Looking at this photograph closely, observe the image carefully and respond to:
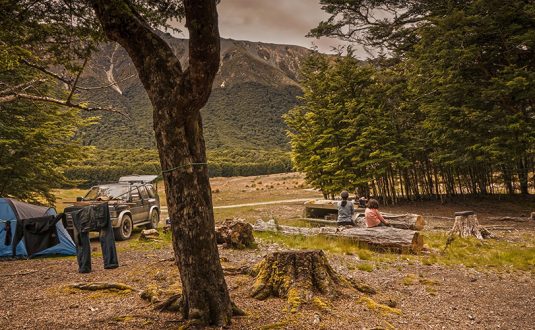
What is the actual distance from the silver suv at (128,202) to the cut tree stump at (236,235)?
4156 millimetres

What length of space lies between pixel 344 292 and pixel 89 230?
6380 millimetres

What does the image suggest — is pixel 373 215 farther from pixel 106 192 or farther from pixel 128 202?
pixel 106 192

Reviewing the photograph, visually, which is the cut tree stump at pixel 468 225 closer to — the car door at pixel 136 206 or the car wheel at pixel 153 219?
the car door at pixel 136 206

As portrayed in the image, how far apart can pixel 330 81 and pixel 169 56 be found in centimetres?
2171

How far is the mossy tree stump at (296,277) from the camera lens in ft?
19.1

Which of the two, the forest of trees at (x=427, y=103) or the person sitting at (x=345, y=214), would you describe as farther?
the forest of trees at (x=427, y=103)

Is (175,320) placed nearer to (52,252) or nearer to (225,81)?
(52,252)

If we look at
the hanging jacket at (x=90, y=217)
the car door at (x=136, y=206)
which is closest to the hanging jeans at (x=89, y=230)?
the hanging jacket at (x=90, y=217)

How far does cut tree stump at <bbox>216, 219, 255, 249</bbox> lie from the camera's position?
11281mm

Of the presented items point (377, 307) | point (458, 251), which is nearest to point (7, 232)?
point (377, 307)

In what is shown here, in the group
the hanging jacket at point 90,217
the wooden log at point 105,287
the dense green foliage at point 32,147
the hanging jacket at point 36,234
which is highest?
the dense green foliage at point 32,147

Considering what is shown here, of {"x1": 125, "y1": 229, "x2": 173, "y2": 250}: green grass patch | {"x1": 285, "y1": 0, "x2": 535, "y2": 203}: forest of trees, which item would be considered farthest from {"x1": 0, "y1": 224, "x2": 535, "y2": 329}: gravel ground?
{"x1": 285, "y1": 0, "x2": 535, "y2": 203}: forest of trees

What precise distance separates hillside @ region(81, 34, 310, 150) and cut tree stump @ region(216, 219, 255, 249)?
291 feet

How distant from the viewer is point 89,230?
8953 millimetres
